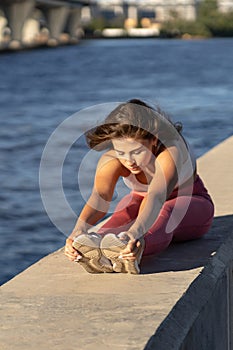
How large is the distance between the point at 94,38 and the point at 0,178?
10759 centimetres

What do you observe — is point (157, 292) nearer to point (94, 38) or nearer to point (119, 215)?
point (119, 215)

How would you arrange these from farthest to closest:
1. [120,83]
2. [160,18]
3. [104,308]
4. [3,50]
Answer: [160,18]
[3,50]
[120,83]
[104,308]

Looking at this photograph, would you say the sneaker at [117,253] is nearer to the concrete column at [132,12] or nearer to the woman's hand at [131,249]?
the woman's hand at [131,249]

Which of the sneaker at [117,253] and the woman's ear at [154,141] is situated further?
the woman's ear at [154,141]

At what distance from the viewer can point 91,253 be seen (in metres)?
3.22

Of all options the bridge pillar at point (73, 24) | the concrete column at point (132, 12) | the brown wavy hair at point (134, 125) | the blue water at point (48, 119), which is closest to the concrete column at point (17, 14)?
the bridge pillar at point (73, 24)

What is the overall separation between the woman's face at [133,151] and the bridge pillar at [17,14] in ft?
180

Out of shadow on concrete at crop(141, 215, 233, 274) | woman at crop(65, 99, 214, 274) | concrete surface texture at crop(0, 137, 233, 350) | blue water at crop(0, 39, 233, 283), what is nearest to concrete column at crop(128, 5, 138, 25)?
blue water at crop(0, 39, 233, 283)

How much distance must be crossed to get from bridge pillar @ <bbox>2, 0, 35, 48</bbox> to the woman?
54693mm

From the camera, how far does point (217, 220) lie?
4023 millimetres

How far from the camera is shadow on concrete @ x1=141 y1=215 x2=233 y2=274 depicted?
132 inches

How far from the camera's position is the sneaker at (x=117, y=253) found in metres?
3.18

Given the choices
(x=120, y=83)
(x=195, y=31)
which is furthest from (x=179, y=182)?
(x=195, y=31)

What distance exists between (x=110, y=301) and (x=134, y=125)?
738 mm
